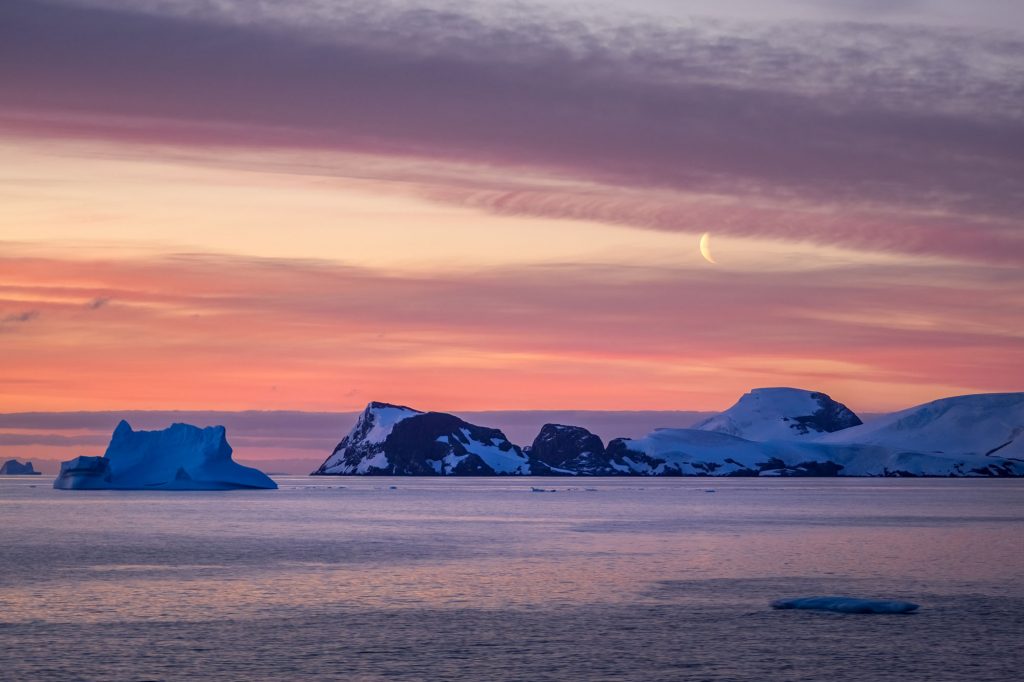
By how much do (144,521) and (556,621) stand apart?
65.4 meters

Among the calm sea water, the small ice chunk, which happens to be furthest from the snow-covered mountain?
the small ice chunk

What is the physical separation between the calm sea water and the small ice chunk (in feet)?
2.49

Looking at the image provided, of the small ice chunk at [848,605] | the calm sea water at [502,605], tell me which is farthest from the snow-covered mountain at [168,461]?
the small ice chunk at [848,605]

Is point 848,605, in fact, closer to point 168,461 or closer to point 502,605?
point 502,605

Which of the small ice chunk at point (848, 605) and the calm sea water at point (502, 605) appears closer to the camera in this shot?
the calm sea water at point (502, 605)

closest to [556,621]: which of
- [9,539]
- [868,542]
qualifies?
[868,542]

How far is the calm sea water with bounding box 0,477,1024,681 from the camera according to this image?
1091 inches

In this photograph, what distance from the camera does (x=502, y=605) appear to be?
126ft

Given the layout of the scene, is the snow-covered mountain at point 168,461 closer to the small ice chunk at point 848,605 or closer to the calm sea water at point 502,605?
the calm sea water at point 502,605

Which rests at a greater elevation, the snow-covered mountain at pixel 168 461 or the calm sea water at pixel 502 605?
the snow-covered mountain at pixel 168 461

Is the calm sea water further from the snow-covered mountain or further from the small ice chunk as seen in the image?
the snow-covered mountain

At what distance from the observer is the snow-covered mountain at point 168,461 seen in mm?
135000

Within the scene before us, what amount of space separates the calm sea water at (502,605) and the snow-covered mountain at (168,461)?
57.5 meters

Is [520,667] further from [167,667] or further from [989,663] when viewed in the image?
[989,663]
